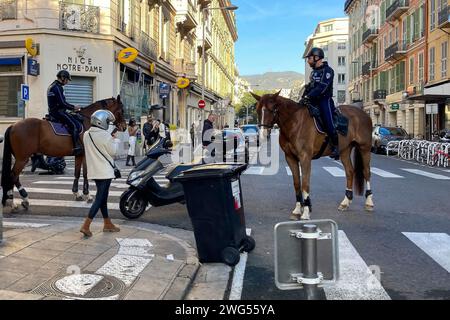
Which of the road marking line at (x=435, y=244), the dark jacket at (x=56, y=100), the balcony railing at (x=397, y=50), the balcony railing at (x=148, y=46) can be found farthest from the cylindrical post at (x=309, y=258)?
the balcony railing at (x=397, y=50)

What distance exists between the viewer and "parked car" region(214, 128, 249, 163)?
19125 millimetres

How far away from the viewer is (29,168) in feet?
53.2

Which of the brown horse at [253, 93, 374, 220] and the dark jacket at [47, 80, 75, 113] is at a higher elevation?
the dark jacket at [47, 80, 75, 113]

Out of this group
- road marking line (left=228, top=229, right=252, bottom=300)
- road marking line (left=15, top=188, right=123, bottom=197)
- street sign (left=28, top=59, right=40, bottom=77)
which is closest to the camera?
road marking line (left=228, top=229, right=252, bottom=300)

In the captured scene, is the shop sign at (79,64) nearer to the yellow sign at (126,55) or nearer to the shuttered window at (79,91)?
the shuttered window at (79,91)

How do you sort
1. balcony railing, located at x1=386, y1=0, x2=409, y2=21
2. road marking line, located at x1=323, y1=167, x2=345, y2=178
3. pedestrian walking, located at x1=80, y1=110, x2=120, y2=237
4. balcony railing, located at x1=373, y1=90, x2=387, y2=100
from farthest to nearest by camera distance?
balcony railing, located at x1=373, y1=90, x2=387, y2=100, balcony railing, located at x1=386, y1=0, x2=409, y2=21, road marking line, located at x1=323, y1=167, x2=345, y2=178, pedestrian walking, located at x1=80, y1=110, x2=120, y2=237

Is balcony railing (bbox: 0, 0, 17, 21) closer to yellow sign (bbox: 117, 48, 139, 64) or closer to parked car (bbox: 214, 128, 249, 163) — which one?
yellow sign (bbox: 117, 48, 139, 64)

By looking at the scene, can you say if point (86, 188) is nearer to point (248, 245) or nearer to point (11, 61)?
point (248, 245)

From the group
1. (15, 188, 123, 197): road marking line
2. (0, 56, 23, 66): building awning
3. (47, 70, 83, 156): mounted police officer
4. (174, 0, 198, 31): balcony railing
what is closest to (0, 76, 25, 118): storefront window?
(0, 56, 23, 66): building awning

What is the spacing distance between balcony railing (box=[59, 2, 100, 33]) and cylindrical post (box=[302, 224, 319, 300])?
1992cm

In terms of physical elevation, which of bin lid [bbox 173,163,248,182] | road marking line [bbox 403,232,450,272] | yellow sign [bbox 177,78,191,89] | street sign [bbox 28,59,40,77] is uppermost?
yellow sign [bbox 177,78,191,89]

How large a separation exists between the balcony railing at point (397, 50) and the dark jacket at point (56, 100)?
39.6m
